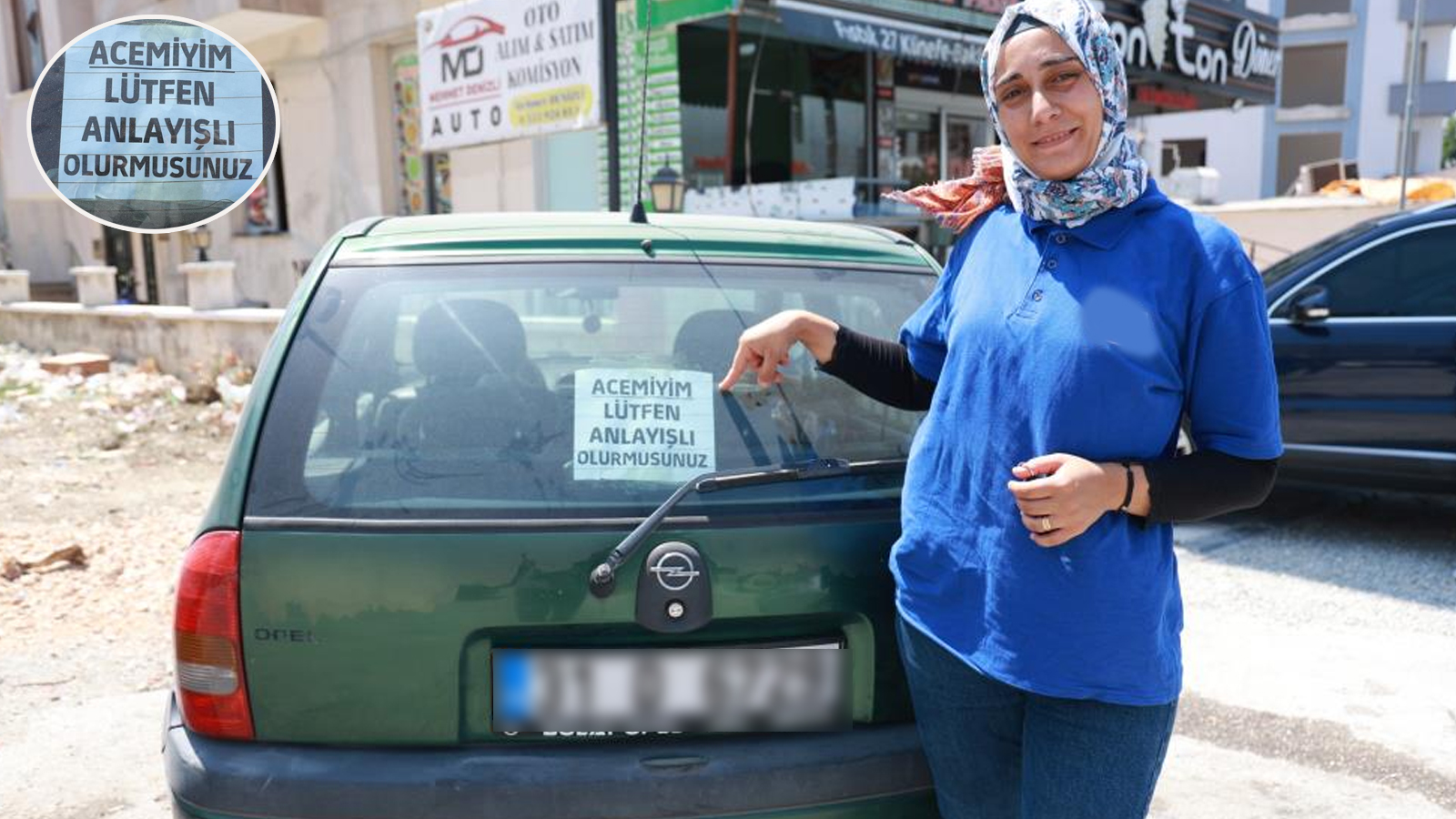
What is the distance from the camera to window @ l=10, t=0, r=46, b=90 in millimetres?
21141

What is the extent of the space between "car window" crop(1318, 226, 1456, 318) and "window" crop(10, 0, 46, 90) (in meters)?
23.6

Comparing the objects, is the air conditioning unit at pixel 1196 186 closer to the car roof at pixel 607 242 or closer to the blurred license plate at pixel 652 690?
the car roof at pixel 607 242

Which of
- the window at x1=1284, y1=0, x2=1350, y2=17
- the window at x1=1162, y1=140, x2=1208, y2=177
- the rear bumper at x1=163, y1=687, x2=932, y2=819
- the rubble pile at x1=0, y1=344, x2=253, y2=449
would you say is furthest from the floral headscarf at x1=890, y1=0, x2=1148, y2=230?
the window at x1=1284, y1=0, x2=1350, y2=17

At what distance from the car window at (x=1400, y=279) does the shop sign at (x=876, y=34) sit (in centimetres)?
537

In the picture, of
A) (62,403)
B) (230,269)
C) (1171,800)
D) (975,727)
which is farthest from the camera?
(230,269)

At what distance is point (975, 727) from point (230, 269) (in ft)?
36.1

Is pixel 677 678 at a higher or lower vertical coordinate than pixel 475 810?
higher

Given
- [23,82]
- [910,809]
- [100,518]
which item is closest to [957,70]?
[100,518]

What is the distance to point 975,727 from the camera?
161 centimetres

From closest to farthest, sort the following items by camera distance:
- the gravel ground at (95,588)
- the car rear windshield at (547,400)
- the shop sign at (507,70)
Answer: the car rear windshield at (547,400) → the gravel ground at (95,588) → the shop sign at (507,70)

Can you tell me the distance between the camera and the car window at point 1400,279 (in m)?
4.87

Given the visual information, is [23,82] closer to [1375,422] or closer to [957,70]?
[957,70]

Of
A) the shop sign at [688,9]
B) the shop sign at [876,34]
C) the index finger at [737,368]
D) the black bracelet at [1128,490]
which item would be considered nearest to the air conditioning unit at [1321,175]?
the shop sign at [876,34]

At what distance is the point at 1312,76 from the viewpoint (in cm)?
3634
